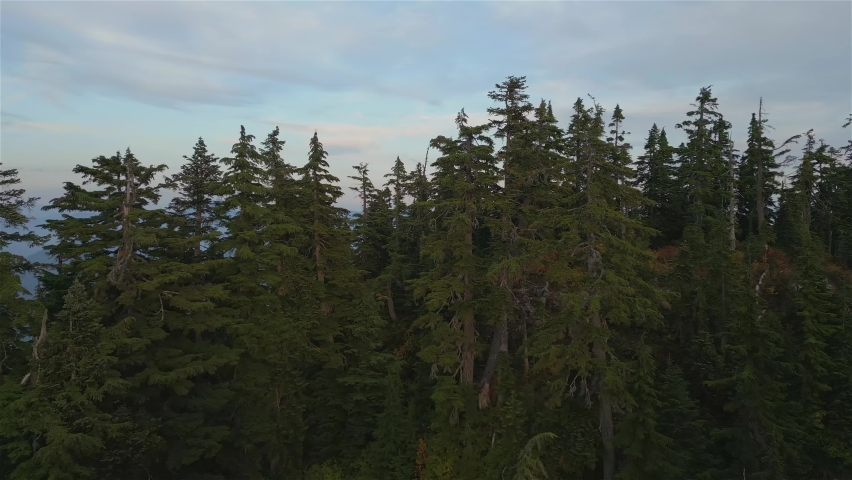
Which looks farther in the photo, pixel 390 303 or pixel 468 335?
pixel 390 303

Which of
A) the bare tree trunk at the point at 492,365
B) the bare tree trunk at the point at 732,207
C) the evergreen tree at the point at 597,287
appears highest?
the bare tree trunk at the point at 732,207

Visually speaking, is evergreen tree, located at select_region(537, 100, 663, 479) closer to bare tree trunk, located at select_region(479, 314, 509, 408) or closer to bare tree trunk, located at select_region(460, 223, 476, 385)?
bare tree trunk, located at select_region(460, 223, 476, 385)

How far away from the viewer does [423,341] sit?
2705 cm

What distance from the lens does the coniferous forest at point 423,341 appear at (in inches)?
707

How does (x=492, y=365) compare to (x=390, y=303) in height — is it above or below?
below

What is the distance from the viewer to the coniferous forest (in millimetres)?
17953

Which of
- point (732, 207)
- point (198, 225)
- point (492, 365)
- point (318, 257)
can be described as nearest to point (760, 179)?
point (732, 207)

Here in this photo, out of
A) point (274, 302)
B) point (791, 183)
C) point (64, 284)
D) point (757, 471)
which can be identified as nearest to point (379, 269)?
point (274, 302)

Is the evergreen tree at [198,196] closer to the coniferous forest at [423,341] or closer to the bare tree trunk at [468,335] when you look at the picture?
the coniferous forest at [423,341]

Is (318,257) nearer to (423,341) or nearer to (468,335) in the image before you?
(423,341)

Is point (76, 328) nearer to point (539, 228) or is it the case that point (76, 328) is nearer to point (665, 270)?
point (539, 228)

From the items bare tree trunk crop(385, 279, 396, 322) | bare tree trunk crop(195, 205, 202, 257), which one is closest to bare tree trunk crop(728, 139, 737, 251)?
bare tree trunk crop(385, 279, 396, 322)

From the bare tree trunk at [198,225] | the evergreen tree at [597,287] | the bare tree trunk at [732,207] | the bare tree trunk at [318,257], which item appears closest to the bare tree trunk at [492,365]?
the evergreen tree at [597,287]

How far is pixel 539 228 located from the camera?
78.1 ft
